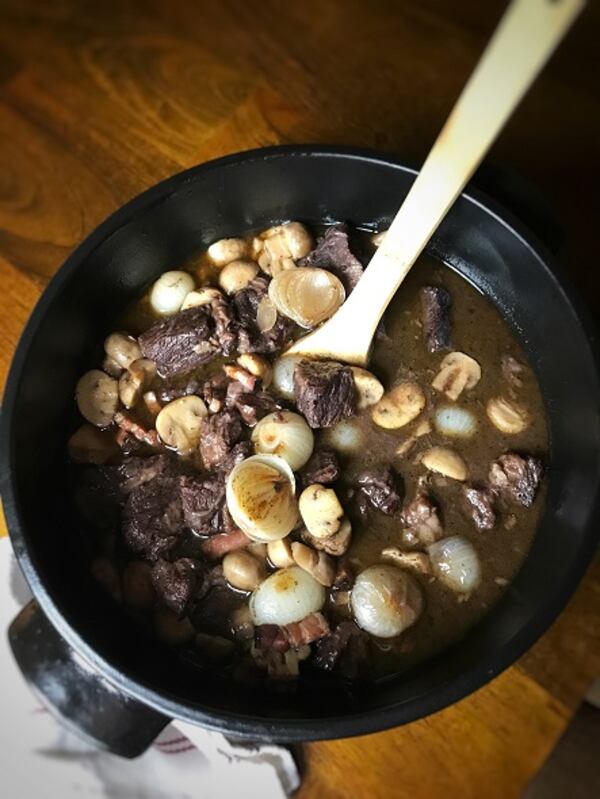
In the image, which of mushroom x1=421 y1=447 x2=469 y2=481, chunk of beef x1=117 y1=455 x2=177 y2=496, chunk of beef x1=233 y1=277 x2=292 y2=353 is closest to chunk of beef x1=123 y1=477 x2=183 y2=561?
chunk of beef x1=117 y1=455 x2=177 y2=496

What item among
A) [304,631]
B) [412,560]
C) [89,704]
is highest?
[412,560]

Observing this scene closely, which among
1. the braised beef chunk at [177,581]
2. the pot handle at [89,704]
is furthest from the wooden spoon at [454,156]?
the pot handle at [89,704]

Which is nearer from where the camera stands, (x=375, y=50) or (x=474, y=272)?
(x=474, y=272)

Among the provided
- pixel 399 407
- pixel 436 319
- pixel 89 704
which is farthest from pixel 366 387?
pixel 89 704

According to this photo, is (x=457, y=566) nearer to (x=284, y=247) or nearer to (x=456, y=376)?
(x=456, y=376)

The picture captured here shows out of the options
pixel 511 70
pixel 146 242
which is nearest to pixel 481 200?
pixel 511 70

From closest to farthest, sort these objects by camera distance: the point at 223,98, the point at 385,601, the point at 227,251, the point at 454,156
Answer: the point at 454,156
the point at 385,601
the point at 227,251
the point at 223,98

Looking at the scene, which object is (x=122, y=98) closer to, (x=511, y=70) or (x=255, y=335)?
(x=255, y=335)
